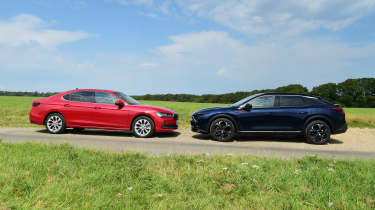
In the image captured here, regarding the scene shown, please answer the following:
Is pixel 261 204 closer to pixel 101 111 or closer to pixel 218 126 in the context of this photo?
pixel 218 126

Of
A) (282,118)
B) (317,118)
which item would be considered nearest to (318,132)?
(317,118)

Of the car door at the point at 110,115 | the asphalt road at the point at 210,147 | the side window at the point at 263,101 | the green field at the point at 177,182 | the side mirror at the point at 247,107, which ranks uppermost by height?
the side window at the point at 263,101

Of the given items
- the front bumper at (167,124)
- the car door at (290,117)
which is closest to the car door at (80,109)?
the front bumper at (167,124)

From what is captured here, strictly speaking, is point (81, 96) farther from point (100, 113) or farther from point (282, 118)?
point (282, 118)

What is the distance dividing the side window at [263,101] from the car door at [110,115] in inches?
176

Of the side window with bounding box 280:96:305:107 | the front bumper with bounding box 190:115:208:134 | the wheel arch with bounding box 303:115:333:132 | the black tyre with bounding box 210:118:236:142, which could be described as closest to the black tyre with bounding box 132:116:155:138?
the front bumper with bounding box 190:115:208:134

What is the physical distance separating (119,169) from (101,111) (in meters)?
5.45

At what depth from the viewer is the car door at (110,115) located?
8680 mm

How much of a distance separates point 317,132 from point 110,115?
283 inches

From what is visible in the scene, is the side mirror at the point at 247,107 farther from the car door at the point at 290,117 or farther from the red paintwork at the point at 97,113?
the red paintwork at the point at 97,113

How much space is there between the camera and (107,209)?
265cm

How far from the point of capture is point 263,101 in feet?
27.2

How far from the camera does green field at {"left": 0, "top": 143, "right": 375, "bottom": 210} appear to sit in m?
2.80

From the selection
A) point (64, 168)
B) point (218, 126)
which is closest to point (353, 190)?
point (64, 168)
